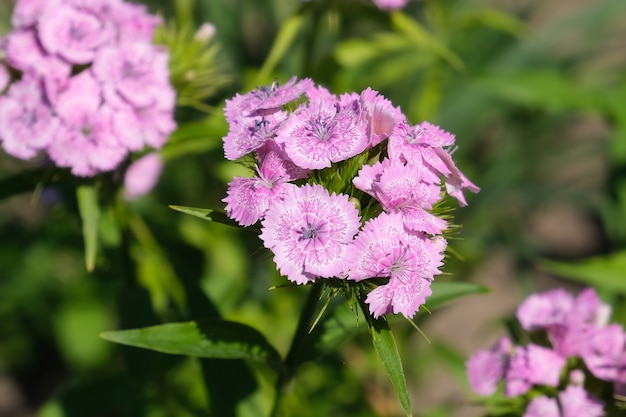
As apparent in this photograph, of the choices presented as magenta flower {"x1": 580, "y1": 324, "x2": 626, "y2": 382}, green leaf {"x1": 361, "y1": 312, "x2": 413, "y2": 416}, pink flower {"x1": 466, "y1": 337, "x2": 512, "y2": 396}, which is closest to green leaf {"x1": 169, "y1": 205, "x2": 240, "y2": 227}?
green leaf {"x1": 361, "y1": 312, "x2": 413, "y2": 416}

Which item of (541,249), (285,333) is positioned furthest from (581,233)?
(285,333)

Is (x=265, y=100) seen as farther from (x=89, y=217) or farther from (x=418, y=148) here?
(x=89, y=217)

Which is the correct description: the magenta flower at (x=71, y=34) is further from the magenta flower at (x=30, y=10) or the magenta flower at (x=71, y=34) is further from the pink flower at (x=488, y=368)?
the pink flower at (x=488, y=368)

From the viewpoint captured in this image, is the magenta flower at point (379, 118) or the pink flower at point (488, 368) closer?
the magenta flower at point (379, 118)

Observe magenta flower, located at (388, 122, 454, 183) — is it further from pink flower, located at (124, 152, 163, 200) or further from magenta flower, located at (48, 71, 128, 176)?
pink flower, located at (124, 152, 163, 200)

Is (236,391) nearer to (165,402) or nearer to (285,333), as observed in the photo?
(165,402)

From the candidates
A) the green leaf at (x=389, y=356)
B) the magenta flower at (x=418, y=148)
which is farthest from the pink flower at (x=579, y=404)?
the magenta flower at (x=418, y=148)

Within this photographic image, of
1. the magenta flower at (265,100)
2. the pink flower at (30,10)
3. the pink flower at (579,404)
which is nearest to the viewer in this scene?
the magenta flower at (265,100)
